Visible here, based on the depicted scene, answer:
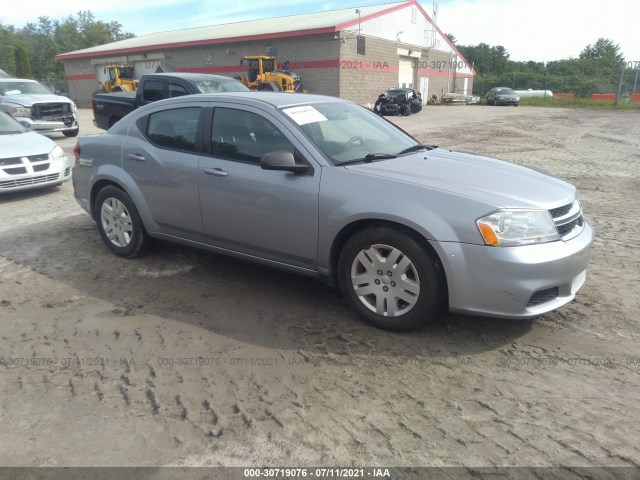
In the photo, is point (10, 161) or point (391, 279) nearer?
point (391, 279)

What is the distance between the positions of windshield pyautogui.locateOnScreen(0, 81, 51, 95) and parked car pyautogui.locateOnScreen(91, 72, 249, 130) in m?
5.00

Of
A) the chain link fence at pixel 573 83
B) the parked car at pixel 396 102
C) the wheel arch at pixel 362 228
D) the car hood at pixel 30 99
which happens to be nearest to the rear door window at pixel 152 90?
the car hood at pixel 30 99

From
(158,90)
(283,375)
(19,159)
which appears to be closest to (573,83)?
(158,90)

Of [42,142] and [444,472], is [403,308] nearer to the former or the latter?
[444,472]

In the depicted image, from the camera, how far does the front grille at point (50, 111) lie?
582 inches

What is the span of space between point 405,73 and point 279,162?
3643 cm

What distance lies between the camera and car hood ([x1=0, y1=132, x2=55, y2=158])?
7.79m

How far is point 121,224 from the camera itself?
5129mm

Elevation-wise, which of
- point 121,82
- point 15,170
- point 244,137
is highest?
point 121,82

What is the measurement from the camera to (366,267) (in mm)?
3604

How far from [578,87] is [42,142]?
47.8 m

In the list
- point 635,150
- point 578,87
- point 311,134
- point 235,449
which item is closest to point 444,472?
point 235,449

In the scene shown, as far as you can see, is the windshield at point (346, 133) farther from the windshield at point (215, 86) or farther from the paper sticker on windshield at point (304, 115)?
the windshield at point (215, 86)

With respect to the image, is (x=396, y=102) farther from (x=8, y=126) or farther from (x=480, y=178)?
(x=480, y=178)
